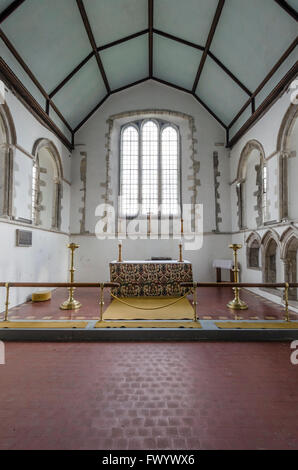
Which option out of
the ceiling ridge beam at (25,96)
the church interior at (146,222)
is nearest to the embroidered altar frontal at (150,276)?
the church interior at (146,222)

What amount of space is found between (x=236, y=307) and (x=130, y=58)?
27.1 ft

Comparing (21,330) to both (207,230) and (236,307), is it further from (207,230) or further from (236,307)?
(207,230)

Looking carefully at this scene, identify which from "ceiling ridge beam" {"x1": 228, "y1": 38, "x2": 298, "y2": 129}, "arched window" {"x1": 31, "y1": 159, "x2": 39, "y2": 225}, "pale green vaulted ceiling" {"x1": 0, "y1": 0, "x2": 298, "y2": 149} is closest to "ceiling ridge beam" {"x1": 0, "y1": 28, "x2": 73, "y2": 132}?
"pale green vaulted ceiling" {"x1": 0, "y1": 0, "x2": 298, "y2": 149}

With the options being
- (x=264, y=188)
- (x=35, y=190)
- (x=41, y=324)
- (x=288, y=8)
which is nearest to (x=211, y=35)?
(x=288, y=8)

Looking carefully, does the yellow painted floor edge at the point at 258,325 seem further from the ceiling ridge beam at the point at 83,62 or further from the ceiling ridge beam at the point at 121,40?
the ceiling ridge beam at the point at 121,40

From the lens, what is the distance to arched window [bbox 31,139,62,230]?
7.14 metres

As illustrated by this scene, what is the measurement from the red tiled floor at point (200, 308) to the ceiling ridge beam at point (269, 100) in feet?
16.0

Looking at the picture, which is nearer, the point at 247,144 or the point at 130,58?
the point at 247,144

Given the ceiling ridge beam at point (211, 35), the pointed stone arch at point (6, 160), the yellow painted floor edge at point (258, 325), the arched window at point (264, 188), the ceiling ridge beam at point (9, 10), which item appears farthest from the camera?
the arched window at point (264, 188)

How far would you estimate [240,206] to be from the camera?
799 centimetres

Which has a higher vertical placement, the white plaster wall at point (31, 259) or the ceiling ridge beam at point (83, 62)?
the ceiling ridge beam at point (83, 62)

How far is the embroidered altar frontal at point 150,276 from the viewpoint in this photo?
583 centimetres

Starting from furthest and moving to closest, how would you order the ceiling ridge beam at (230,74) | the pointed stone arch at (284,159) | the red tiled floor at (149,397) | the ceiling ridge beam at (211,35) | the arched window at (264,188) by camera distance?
the ceiling ridge beam at (230,74) → the arched window at (264,188) → the ceiling ridge beam at (211,35) → the pointed stone arch at (284,159) → the red tiled floor at (149,397)
